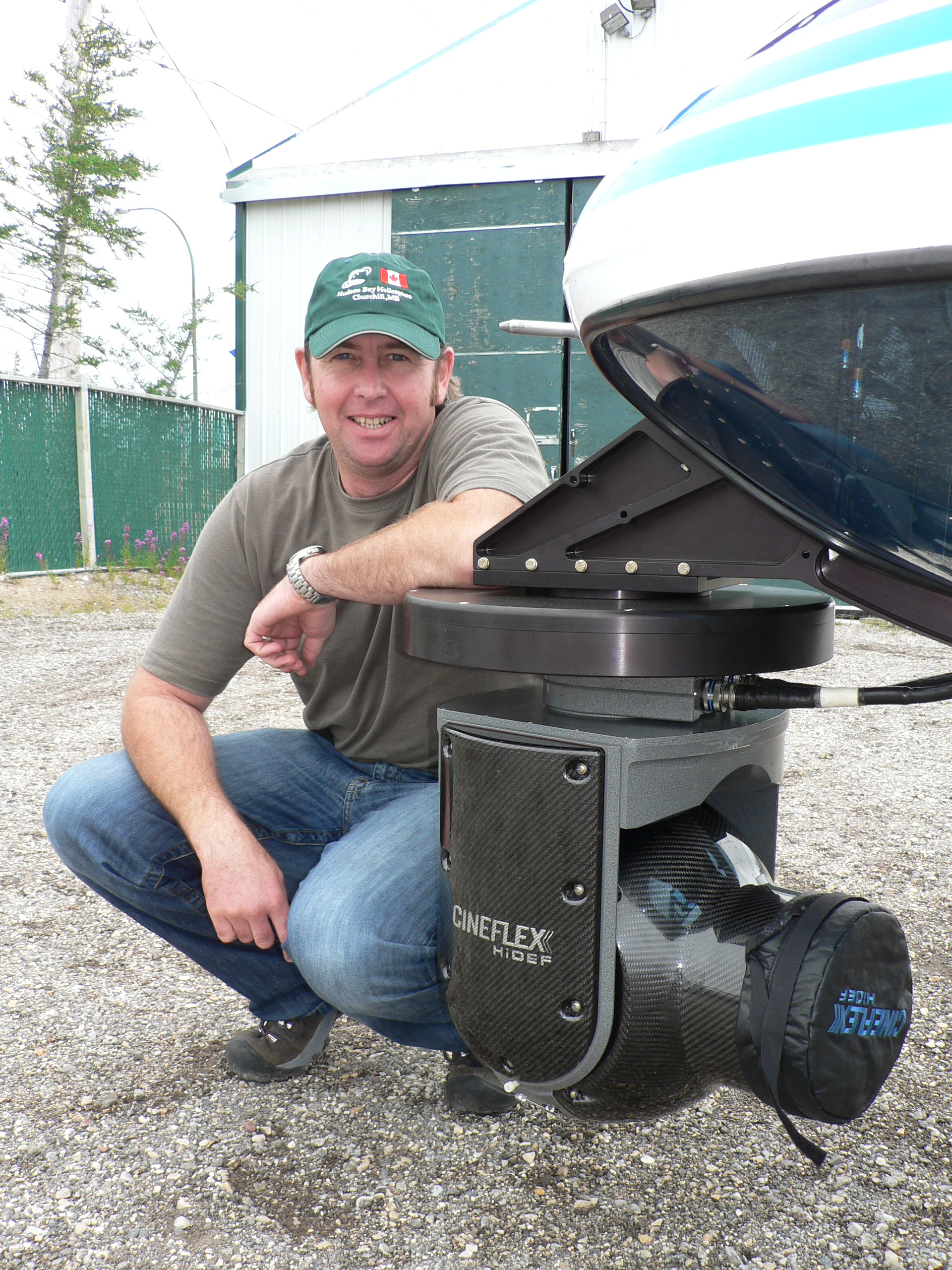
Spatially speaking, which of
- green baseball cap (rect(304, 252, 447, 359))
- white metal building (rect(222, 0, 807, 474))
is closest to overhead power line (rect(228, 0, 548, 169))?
white metal building (rect(222, 0, 807, 474))

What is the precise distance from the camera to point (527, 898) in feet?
3.20

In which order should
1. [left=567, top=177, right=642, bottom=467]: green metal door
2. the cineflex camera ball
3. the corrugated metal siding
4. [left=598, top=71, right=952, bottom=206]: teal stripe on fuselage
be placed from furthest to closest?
the corrugated metal siding < [left=567, top=177, right=642, bottom=467]: green metal door < the cineflex camera ball < [left=598, top=71, right=952, bottom=206]: teal stripe on fuselage

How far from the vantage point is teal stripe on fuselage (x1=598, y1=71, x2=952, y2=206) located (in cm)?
67

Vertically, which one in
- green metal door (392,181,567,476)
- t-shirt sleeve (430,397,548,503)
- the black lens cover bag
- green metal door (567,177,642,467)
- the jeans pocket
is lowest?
the jeans pocket

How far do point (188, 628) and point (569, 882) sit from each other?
1.07 meters

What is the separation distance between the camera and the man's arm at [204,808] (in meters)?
1.52

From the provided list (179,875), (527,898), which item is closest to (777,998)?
(527,898)

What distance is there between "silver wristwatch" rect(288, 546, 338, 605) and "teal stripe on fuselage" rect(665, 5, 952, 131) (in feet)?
2.64

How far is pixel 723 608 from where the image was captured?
97 centimetres

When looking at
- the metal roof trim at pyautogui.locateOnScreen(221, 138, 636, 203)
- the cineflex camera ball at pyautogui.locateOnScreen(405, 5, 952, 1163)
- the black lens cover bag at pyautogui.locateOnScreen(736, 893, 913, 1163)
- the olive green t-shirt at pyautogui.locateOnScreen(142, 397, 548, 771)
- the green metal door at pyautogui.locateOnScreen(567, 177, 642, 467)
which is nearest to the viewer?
the cineflex camera ball at pyautogui.locateOnScreen(405, 5, 952, 1163)

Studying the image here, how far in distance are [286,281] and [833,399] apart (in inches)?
349

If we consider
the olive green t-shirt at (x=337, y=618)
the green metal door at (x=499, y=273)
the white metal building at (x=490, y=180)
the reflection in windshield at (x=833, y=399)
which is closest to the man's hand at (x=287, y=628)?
the olive green t-shirt at (x=337, y=618)

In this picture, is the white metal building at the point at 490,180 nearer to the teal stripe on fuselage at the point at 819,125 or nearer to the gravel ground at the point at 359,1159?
the gravel ground at the point at 359,1159

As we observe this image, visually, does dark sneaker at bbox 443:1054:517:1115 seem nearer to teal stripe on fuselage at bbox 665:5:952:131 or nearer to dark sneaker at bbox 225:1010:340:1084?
dark sneaker at bbox 225:1010:340:1084
